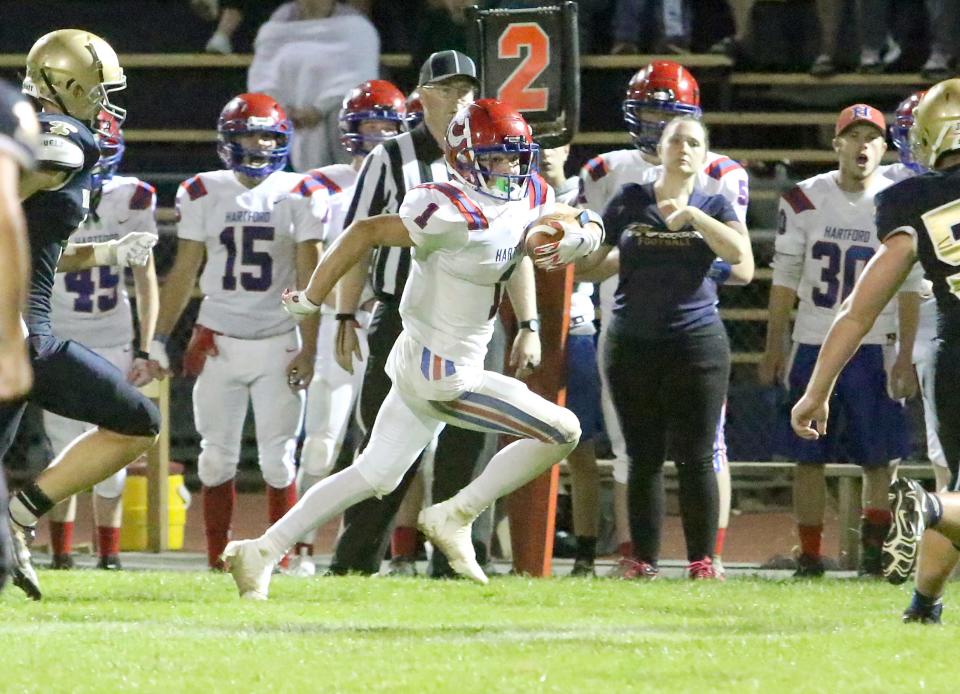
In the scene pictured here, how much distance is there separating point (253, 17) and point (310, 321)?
5331mm

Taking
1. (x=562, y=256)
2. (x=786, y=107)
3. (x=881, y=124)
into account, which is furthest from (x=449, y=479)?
(x=786, y=107)

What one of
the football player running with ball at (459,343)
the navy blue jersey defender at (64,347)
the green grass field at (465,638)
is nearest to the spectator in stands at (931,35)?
the green grass field at (465,638)

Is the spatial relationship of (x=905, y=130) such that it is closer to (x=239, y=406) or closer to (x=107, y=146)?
(x=239, y=406)

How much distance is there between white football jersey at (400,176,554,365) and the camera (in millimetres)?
5965

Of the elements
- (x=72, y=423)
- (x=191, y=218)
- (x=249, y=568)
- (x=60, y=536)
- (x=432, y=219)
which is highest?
(x=432, y=219)

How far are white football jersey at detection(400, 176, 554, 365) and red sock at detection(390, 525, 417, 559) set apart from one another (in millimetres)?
1848

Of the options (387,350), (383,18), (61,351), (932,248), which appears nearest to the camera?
(932,248)

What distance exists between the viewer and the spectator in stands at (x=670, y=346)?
721cm

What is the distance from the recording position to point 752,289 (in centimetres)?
1169

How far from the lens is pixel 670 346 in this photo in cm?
723

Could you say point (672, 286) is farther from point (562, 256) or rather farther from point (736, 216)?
point (562, 256)

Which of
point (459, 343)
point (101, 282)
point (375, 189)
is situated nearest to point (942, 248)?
point (459, 343)

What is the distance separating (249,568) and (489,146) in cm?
162

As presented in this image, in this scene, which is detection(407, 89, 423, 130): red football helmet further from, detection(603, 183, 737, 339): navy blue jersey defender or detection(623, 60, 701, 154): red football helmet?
detection(603, 183, 737, 339): navy blue jersey defender
